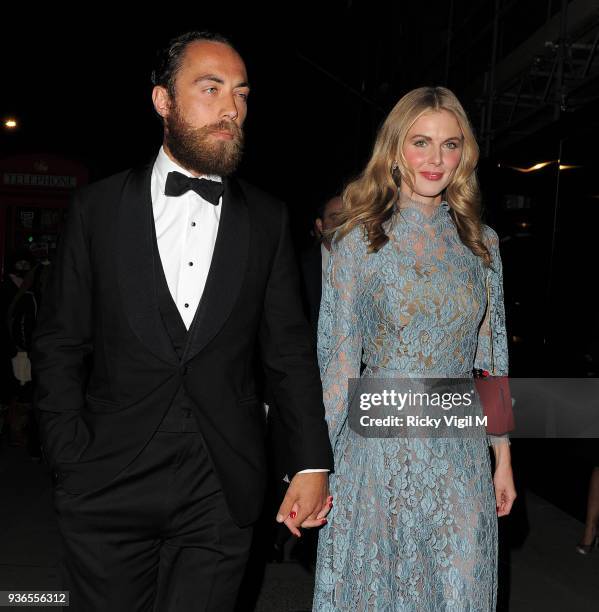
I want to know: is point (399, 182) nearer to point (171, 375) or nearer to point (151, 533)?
point (171, 375)

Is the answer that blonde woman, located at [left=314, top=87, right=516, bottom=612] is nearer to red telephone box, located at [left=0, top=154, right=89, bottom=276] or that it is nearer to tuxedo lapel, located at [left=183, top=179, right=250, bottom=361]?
tuxedo lapel, located at [left=183, top=179, right=250, bottom=361]

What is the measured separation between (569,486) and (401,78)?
9015 millimetres

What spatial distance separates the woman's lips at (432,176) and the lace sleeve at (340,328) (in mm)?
290

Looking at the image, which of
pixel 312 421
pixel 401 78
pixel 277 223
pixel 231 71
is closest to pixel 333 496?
pixel 312 421

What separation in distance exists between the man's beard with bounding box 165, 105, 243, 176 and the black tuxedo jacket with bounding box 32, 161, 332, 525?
110mm

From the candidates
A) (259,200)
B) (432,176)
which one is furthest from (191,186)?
(432,176)

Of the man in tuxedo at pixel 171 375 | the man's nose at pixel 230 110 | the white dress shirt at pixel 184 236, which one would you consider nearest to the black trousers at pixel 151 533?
the man in tuxedo at pixel 171 375

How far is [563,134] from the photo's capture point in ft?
18.3

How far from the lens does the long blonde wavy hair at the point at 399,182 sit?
2.75 meters

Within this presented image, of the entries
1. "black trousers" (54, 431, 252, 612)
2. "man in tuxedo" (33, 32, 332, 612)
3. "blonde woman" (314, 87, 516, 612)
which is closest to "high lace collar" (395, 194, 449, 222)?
"blonde woman" (314, 87, 516, 612)

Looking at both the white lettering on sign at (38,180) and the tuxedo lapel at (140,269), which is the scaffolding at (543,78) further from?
the white lettering on sign at (38,180)

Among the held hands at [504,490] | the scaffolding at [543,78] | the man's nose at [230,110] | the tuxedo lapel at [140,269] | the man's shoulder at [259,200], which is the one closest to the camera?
the tuxedo lapel at [140,269]

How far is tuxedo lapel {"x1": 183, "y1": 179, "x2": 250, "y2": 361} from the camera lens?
2117 millimetres

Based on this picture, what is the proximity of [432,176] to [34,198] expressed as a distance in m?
10.9
